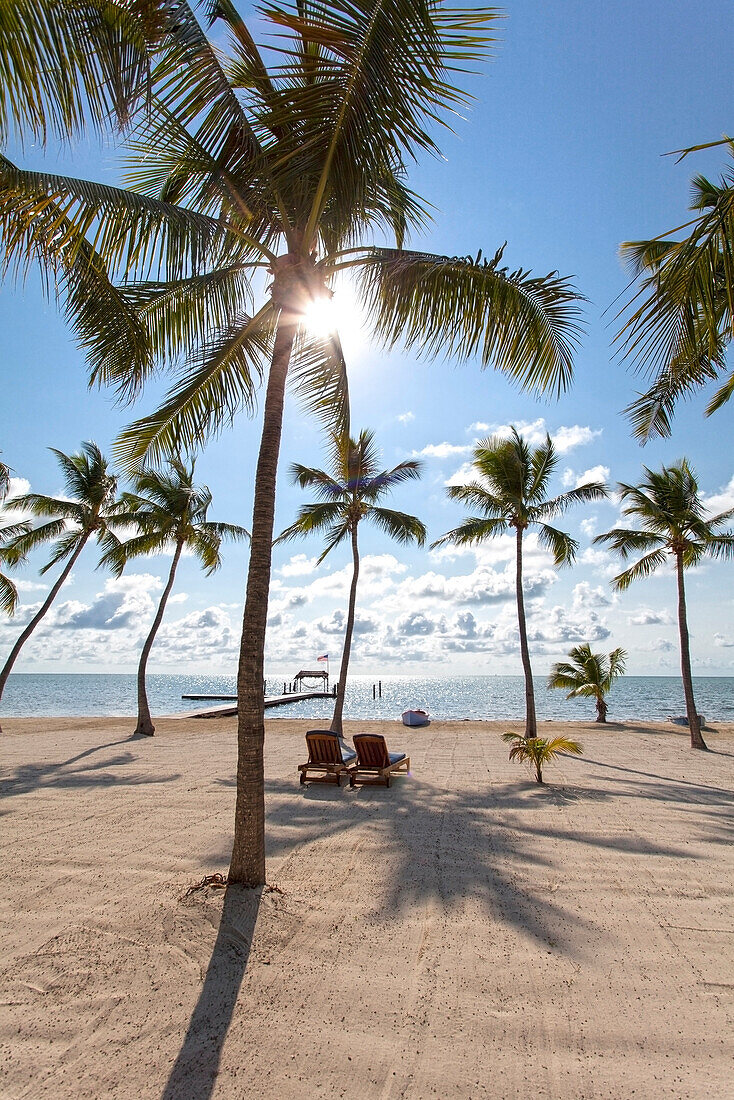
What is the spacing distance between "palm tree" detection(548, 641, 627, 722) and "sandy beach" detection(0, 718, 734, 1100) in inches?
584

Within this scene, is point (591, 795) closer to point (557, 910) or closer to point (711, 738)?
point (557, 910)

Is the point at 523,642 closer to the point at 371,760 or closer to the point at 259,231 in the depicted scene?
the point at 371,760

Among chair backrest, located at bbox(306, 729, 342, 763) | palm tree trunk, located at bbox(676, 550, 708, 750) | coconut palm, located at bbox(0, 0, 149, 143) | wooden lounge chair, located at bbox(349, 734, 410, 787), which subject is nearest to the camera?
coconut palm, located at bbox(0, 0, 149, 143)

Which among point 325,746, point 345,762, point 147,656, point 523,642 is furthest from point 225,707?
point 325,746

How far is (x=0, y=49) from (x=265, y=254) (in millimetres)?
2898

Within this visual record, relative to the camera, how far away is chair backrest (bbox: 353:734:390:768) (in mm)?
10453

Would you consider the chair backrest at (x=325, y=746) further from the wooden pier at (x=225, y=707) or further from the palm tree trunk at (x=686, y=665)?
the wooden pier at (x=225, y=707)

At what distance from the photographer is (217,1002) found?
12.0 ft

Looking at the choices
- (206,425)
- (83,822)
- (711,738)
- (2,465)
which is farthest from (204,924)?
(711,738)

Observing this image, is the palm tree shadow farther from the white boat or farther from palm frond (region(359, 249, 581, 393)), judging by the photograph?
the white boat

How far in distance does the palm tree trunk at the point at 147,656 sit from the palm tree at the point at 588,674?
1512 cm

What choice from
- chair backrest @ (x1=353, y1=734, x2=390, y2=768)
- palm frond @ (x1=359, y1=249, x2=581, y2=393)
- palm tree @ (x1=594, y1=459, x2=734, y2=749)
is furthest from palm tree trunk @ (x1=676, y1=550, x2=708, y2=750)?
palm frond @ (x1=359, y1=249, x2=581, y2=393)

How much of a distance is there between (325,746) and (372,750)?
0.88m

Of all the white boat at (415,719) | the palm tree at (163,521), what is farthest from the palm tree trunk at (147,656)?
the white boat at (415,719)
